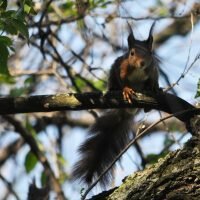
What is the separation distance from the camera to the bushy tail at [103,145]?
3.30 metres

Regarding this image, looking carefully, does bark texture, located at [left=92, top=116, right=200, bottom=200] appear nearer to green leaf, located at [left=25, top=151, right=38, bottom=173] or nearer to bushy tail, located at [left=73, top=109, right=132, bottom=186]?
bushy tail, located at [left=73, top=109, right=132, bottom=186]

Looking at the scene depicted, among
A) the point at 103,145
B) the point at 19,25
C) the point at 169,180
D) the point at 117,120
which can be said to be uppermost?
the point at 117,120

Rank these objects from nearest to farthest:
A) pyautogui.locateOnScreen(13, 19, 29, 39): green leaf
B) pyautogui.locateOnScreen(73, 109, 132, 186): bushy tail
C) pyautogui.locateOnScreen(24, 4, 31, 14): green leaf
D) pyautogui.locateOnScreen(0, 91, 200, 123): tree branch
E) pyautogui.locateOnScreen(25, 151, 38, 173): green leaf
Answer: pyautogui.locateOnScreen(13, 19, 29, 39): green leaf → pyautogui.locateOnScreen(24, 4, 31, 14): green leaf → pyautogui.locateOnScreen(0, 91, 200, 123): tree branch → pyautogui.locateOnScreen(73, 109, 132, 186): bushy tail → pyautogui.locateOnScreen(25, 151, 38, 173): green leaf

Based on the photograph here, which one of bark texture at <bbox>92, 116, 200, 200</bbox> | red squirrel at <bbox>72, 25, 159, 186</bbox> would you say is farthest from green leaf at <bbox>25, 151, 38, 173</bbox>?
bark texture at <bbox>92, 116, 200, 200</bbox>

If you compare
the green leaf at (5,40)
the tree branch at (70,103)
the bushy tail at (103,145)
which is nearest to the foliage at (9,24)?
the green leaf at (5,40)

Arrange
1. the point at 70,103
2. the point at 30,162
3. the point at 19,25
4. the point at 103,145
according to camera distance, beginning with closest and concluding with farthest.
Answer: the point at 19,25 < the point at 70,103 < the point at 103,145 < the point at 30,162

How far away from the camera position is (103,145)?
3641 millimetres

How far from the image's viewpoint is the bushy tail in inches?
130

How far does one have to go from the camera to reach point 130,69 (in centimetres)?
439

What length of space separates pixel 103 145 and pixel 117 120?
1.15 ft

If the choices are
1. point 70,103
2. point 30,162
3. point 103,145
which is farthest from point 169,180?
point 30,162

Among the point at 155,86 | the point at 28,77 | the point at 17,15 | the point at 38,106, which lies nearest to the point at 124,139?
the point at 155,86

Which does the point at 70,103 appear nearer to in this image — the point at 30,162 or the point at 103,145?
the point at 103,145

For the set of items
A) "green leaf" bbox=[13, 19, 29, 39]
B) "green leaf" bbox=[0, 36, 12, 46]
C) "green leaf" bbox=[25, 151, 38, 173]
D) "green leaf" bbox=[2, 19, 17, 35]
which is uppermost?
"green leaf" bbox=[25, 151, 38, 173]
